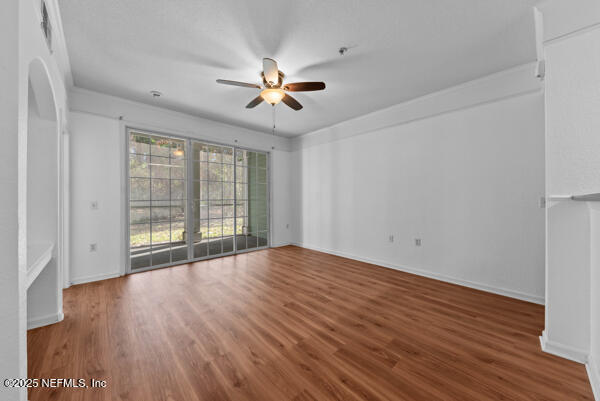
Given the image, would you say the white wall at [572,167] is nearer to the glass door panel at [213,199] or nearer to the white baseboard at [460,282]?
the white baseboard at [460,282]

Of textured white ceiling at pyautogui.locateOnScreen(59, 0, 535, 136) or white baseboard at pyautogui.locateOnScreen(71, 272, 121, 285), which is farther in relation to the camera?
white baseboard at pyautogui.locateOnScreen(71, 272, 121, 285)

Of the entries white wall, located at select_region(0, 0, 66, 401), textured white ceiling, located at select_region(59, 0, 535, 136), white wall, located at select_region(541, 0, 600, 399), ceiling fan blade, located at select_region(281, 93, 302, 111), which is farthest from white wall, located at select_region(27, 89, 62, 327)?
white wall, located at select_region(541, 0, 600, 399)

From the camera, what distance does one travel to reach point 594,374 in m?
1.46

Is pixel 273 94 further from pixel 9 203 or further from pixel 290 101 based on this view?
pixel 9 203

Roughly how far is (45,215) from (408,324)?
11.6 feet

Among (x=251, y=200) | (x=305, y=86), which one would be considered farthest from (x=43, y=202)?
(x=251, y=200)

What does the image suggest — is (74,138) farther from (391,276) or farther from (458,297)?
(458,297)

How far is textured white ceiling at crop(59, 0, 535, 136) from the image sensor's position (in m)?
1.86

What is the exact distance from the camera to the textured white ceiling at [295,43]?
6.10ft

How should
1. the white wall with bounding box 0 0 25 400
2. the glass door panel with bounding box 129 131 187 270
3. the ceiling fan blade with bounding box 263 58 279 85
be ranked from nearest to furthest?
the white wall with bounding box 0 0 25 400 → the ceiling fan blade with bounding box 263 58 279 85 → the glass door panel with bounding box 129 131 187 270

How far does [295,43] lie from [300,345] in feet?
8.99

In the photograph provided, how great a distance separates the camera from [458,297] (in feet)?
8.95

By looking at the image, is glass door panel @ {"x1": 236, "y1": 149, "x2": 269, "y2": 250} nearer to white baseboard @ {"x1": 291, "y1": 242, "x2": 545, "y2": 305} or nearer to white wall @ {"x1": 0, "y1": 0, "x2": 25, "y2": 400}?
white baseboard @ {"x1": 291, "y1": 242, "x2": 545, "y2": 305}

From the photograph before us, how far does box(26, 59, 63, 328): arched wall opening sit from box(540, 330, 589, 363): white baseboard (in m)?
4.18
